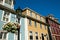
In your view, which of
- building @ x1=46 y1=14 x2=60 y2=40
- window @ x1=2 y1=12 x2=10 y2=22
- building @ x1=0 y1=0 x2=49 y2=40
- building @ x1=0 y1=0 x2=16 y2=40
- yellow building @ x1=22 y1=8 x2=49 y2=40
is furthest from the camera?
building @ x1=46 y1=14 x2=60 y2=40

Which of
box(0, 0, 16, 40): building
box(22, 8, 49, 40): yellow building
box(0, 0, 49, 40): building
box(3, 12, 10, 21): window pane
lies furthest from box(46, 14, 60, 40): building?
box(3, 12, 10, 21): window pane

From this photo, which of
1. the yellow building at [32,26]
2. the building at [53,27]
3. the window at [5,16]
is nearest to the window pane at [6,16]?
the window at [5,16]

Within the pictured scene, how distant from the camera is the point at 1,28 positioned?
15680mm

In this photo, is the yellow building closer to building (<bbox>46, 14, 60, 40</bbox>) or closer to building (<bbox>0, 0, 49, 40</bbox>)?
building (<bbox>0, 0, 49, 40</bbox>)

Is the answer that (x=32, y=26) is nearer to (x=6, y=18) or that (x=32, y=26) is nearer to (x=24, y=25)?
(x=24, y=25)

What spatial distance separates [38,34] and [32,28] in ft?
8.73

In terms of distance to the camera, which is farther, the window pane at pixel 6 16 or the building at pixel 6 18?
the window pane at pixel 6 16

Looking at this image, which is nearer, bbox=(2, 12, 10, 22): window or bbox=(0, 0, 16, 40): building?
bbox=(0, 0, 16, 40): building

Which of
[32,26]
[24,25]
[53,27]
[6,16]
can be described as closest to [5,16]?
[6,16]

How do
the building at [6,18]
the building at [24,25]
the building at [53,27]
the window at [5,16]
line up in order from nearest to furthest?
the building at [6,18] → the building at [24,25] → the window at [5,16] → the building at [53,27]

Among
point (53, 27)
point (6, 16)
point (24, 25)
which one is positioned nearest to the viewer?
point (6, 16)

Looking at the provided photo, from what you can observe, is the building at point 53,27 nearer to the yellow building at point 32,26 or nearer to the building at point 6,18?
the yellow building at point 32,26

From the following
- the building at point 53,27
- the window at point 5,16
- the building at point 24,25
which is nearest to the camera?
the building at point 24,25

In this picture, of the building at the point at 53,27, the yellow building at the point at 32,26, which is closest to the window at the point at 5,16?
the yellow building at the point at 32,26
